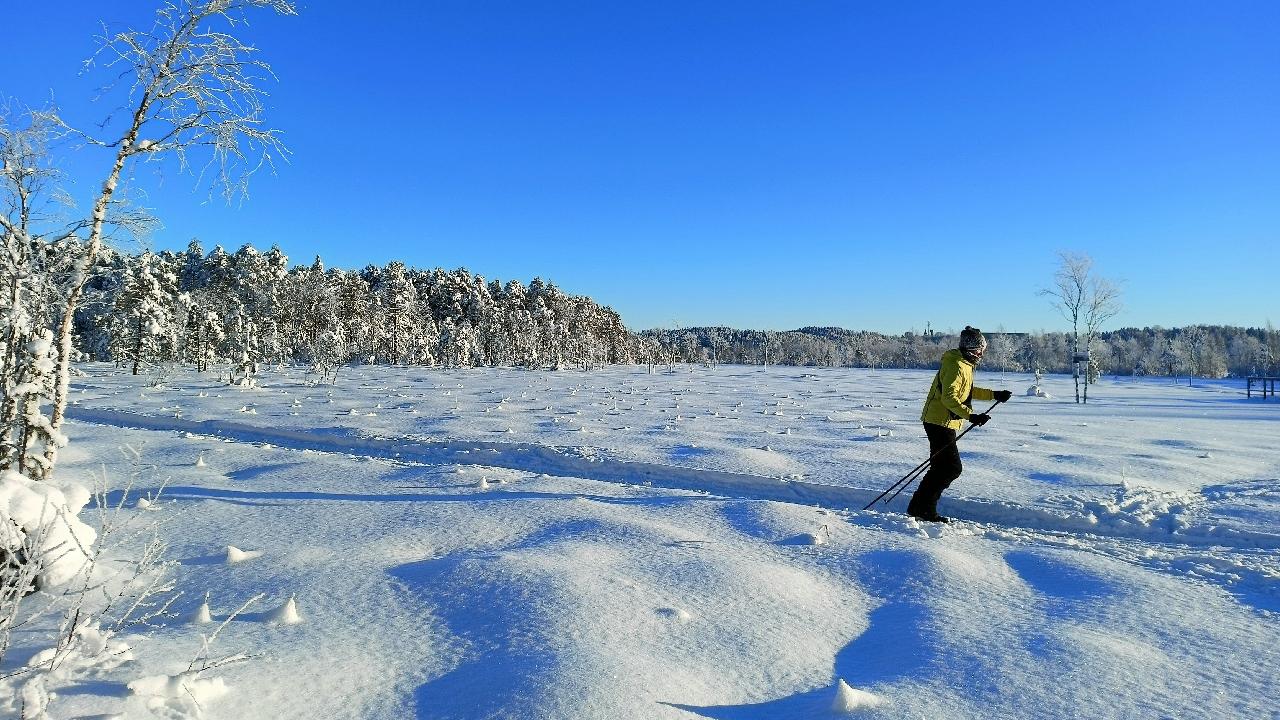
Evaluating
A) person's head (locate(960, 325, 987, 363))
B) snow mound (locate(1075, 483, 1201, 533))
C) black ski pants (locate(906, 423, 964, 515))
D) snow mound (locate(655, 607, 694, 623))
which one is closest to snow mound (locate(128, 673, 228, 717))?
snow mound (locate(655, 607, 694, 623))

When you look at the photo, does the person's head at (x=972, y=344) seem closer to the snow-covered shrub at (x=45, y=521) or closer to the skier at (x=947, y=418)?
the skier at (x=947, y=418)

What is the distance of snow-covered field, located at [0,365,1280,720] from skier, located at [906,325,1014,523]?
0.35 m

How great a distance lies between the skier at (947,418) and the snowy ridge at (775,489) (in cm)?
102

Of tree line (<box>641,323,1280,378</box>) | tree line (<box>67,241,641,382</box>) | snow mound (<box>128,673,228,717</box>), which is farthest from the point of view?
tree line (<box>641,323,1280,378</box>)

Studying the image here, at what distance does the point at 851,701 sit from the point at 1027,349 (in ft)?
460

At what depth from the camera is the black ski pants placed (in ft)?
20.2

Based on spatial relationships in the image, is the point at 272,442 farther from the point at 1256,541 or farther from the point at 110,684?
the point at 1256,541

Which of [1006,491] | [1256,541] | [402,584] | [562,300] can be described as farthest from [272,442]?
[562,300]

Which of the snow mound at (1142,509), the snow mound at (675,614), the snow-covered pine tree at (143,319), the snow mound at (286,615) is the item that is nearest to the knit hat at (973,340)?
the snow mound at (1142,509)

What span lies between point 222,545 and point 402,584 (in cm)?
181

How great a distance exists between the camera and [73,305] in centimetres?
503

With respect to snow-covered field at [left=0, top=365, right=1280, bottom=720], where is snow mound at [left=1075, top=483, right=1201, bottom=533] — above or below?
below

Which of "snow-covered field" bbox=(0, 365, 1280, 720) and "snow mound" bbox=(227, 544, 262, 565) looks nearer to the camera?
"snow-covered field" bbox=(0, 365, 1280, 720)

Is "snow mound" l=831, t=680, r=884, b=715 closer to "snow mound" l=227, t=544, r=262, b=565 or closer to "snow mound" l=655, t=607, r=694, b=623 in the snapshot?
"snow mound" l=655, t=607, r=694, b=623
